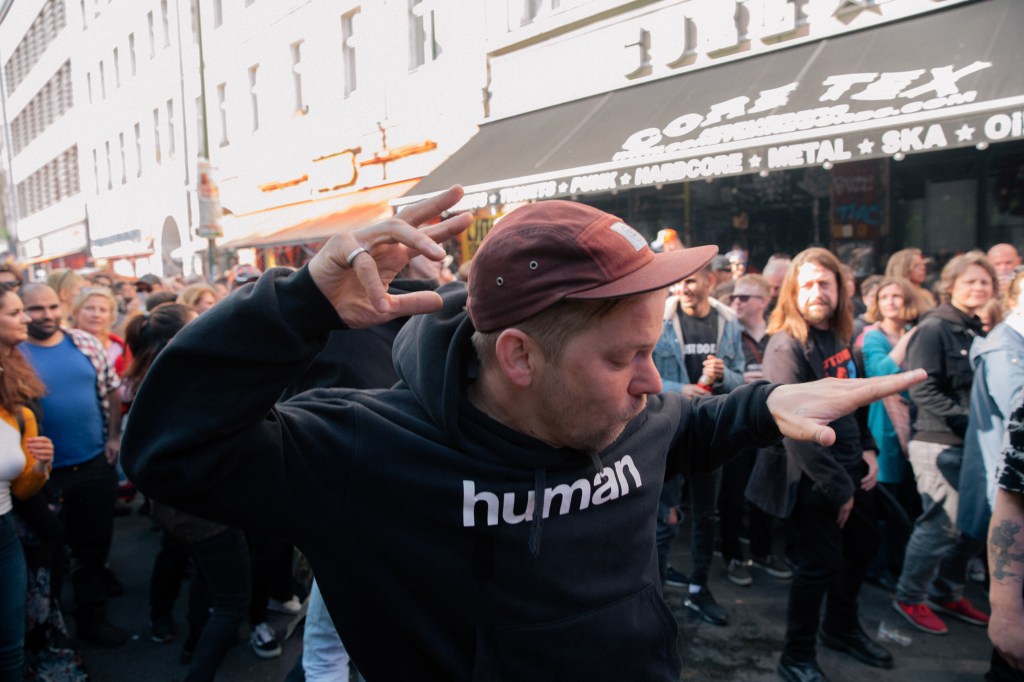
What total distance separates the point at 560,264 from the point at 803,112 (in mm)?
6509

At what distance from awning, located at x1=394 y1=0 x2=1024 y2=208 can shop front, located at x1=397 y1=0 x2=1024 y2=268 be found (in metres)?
0.02

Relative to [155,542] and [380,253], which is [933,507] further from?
[155,542]

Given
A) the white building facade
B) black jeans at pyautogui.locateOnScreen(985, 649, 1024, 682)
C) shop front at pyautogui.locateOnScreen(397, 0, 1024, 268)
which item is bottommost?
black jeans at pyautogui.locateOnScreen(985, 649, 1024, 682)

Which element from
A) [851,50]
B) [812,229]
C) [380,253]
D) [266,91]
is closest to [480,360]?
[380,253]

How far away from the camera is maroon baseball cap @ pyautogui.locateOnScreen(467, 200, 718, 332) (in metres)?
1.38

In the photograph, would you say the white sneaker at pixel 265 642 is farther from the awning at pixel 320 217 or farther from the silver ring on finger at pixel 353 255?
the awning at pixel 320 217

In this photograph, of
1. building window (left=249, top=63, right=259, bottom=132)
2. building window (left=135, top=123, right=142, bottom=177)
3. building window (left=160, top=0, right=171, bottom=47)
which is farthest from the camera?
building window (left=135, top=123, right=142, bottom=177)

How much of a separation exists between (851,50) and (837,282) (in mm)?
4909

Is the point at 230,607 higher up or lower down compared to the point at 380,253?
lower down

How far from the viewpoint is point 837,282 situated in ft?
12.3

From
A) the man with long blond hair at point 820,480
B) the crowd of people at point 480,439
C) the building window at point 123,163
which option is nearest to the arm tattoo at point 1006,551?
the crowd of people at point 480,439

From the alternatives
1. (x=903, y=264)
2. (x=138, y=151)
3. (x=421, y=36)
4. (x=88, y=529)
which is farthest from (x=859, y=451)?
(x=138, y=151)

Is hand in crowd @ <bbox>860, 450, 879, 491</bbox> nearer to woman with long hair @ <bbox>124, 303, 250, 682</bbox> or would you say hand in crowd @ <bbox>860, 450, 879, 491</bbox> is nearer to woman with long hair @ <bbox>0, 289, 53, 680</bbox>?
woman with long hair @ <bbox>124, 303, 250, 682</bbox>

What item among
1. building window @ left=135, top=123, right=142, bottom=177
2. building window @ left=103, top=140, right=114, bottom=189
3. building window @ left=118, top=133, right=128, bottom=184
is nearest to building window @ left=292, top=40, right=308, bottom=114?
building window @ left=135, top=123, right=142, bottom=177
